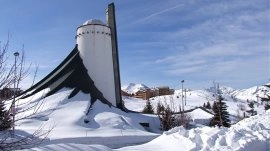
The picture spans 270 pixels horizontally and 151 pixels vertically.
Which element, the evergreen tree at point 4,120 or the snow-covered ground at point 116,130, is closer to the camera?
the evergreen tree at point 4,120

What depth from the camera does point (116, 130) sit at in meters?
29.2

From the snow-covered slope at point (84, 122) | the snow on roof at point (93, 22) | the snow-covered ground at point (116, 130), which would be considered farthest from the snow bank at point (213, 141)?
the snow on roof at point (93, 22)

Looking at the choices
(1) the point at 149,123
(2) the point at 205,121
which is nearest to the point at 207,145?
(1) the point at 149,123

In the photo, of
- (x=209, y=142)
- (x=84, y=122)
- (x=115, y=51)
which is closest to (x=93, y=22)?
(x=115, y=51)

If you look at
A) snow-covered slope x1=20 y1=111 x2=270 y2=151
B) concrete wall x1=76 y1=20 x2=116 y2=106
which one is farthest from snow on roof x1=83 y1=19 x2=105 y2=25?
snow-covered slope x1=20 y1=111 x2=270 y2=151

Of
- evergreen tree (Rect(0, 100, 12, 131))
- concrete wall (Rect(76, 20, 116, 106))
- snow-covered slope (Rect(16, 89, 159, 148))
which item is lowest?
snow-covered slope (Rect(16, 89, 159, 148))

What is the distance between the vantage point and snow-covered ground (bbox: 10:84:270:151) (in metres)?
10.1

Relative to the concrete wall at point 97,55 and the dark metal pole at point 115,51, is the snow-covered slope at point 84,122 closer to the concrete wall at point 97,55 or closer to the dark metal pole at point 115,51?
the concrete wall at point 97,55

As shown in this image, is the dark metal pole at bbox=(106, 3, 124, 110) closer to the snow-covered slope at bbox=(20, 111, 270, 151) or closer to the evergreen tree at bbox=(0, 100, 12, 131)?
the snow-covered slope at bbox=(20, 111, 270, 151)

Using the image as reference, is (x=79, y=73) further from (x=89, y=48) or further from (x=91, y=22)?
(x=91, y=22)

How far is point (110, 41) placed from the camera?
4300 cm

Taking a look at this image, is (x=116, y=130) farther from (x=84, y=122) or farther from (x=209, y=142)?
(x=209, y=142)

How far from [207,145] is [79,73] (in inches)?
1234

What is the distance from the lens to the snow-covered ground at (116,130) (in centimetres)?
1012
